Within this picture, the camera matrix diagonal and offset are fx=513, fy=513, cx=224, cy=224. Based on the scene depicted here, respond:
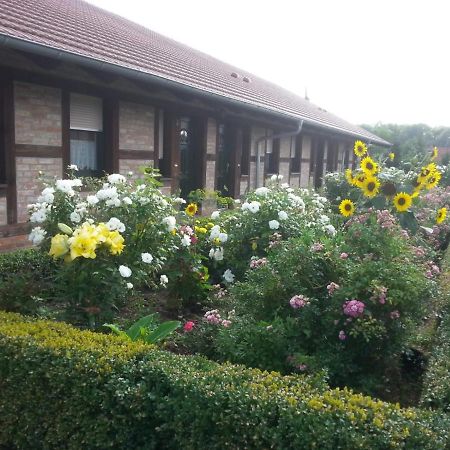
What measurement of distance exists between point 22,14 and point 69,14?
3.00 metres

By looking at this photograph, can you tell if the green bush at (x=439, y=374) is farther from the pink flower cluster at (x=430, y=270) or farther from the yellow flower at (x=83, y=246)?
the yellow flower at (x=83, y=246)

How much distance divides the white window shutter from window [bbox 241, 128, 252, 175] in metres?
5.87

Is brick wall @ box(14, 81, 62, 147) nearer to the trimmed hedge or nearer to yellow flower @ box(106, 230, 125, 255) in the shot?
yellow flower @ box(106, 230, 125, 255)

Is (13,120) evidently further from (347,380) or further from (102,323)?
(347,380)

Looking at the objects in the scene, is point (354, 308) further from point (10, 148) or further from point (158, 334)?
point (10, 148)

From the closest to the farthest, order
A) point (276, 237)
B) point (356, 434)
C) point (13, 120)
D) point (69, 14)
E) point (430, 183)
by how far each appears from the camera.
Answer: point (356, 434) < point (276, 237) < point (430, 183) < point (13, 120) < point (69, 14)

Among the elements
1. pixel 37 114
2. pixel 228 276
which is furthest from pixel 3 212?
pixel 228 276

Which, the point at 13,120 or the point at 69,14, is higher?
the point at 69,14

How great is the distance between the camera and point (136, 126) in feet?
29.6

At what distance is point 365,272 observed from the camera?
3.44m

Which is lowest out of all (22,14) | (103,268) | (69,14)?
(103,268)

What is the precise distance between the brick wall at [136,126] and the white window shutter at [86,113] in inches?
15.0

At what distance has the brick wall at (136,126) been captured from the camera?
28.5ft

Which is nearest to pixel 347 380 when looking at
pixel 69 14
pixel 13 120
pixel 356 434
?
pixel 356 434
